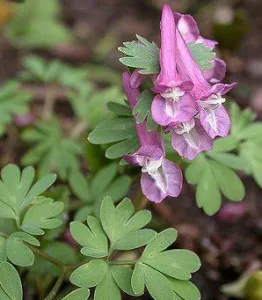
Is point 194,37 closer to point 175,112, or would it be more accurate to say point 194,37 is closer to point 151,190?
point 175,112

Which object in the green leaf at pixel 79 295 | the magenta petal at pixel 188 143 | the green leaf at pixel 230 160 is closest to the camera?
the green leaf at pixel 79 295

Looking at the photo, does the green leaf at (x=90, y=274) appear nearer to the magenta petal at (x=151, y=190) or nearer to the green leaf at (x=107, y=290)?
the green leaf at (x=107, y=290)

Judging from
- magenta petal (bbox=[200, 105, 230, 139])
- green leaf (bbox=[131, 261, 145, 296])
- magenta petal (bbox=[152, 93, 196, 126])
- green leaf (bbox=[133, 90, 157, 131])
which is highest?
magenta petal (bbox=[152, 93, 196, 126])

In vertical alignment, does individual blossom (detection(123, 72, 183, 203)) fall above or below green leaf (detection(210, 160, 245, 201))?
above

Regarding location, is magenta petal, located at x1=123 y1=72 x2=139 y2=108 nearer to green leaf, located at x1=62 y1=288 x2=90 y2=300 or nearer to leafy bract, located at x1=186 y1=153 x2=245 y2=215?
leafy bract, located at x1=186 y1=153 x2=245 y2=215

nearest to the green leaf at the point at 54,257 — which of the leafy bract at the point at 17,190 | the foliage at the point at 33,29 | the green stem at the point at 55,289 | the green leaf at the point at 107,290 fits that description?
the green stem at the point at 55,289

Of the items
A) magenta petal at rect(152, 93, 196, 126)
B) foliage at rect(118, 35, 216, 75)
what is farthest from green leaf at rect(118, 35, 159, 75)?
magenta petal at rect(152, 93, 196, 126)

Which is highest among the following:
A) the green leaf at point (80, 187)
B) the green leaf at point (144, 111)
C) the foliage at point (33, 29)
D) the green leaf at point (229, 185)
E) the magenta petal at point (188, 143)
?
the green leaf at point (144, 111)
